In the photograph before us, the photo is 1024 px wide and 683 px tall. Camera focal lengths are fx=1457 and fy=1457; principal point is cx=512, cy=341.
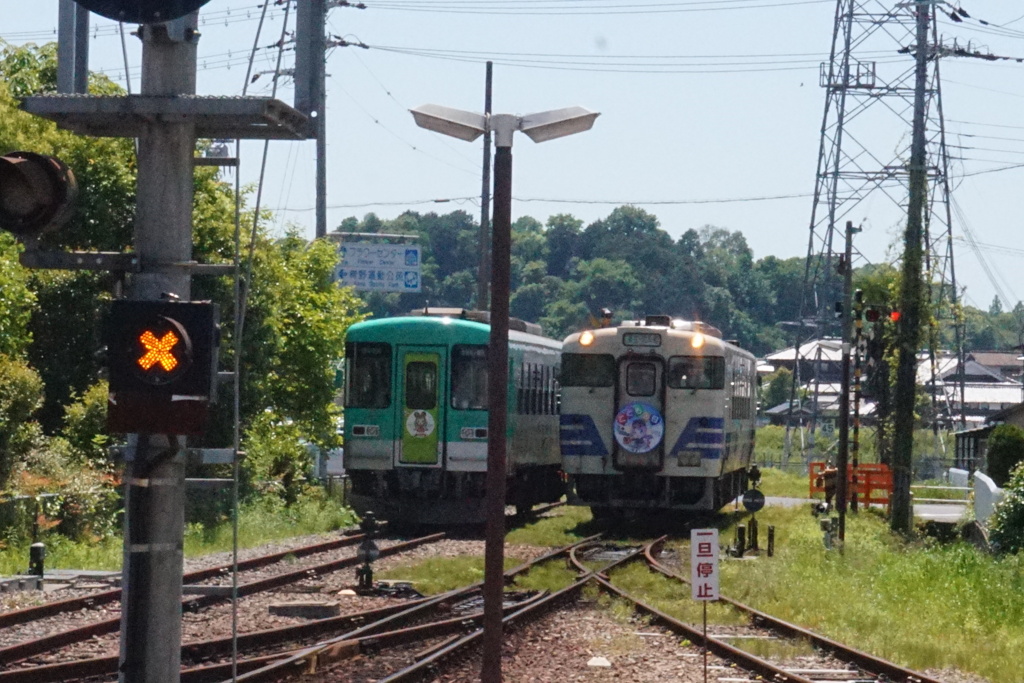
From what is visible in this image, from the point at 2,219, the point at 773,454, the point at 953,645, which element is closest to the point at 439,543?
the point at 953,645

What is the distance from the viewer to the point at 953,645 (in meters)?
13.8

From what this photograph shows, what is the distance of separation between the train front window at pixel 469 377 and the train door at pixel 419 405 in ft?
0.94

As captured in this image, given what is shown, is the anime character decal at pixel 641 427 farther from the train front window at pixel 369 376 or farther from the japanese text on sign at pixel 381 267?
the japanese text on sign at pixel 381 267

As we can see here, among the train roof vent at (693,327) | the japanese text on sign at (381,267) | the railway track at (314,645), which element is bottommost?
the railway track at (314,645)

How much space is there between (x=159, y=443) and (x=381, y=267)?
144 feet

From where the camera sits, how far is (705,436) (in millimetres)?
24844

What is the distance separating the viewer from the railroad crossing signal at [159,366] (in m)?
6.49

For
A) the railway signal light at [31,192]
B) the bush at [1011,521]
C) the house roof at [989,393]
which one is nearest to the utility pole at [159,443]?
the railway signal light at [31,192]

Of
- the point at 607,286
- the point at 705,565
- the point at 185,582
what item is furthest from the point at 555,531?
the point at 607,286

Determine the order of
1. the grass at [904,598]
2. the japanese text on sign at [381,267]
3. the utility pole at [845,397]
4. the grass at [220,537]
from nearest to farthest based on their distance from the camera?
the grass at [904,598], the grass at [220,537], the utility pole at [845,397], the japanese text on sign at [381,267]

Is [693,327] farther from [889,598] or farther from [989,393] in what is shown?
[989,393]

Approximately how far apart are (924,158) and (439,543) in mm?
11957

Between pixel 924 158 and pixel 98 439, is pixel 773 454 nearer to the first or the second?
pixel 924 158

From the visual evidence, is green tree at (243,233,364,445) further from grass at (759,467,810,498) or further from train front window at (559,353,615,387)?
grass at (759,467,810,498)
